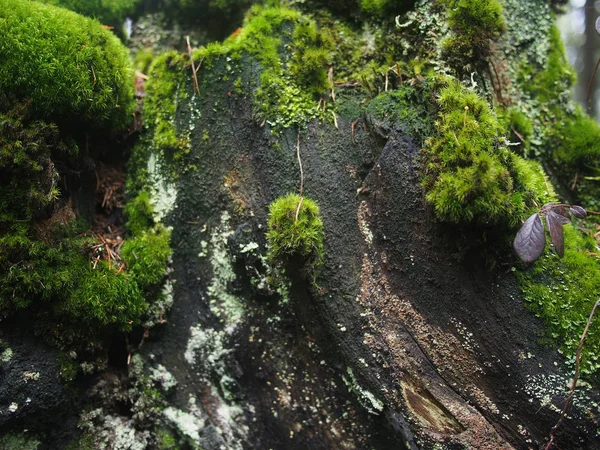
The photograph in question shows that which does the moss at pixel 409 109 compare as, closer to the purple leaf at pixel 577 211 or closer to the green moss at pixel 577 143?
the purple leaf at pixel 577 211

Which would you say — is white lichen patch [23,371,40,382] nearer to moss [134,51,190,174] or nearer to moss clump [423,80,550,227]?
moss [134,51,190,174]

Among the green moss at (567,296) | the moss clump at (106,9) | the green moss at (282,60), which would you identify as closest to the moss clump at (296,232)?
the green moss at (282,60)

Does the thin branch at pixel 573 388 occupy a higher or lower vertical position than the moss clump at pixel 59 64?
lower

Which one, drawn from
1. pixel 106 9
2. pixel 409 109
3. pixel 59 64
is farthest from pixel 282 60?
pixel 106 9

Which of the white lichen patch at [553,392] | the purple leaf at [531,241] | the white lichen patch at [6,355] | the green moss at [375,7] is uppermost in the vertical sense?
the green moss at [375,7]

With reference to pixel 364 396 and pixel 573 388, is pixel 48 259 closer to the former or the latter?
pixel 364 396

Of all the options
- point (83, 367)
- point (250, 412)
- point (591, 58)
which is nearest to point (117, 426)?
point (83, 367)

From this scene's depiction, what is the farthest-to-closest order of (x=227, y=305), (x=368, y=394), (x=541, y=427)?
(x=227, y=305) < (x=368, y=394) < (x=541, y=427)

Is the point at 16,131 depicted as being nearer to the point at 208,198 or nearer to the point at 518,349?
the point at 208,198
